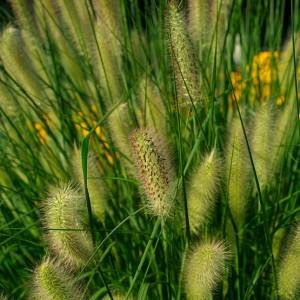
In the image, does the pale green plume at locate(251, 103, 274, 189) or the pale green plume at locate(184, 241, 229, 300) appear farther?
the pale green plume at locate(251, 103, 274, 189)

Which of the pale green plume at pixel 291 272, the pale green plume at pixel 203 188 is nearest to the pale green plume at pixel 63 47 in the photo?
the pale green plume at pixel 203 188

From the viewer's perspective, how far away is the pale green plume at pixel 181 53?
147cm

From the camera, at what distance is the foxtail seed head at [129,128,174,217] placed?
128 cm

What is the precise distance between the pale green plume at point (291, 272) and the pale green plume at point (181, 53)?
44cm

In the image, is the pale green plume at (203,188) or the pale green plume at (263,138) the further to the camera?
the pale green plume at (263,138)

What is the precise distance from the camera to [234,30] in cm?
246

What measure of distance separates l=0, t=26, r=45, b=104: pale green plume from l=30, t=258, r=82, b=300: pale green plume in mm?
907

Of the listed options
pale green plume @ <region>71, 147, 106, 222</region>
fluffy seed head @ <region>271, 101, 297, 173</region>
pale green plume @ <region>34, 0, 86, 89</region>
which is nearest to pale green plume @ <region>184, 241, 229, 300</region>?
pale green plume @ <region>71, 147, 106, 222</region>

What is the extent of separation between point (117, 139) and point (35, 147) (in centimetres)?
65

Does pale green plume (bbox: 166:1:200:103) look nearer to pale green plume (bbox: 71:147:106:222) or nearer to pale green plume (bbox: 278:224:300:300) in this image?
pale green plume (bbox: 71:147:106:222)

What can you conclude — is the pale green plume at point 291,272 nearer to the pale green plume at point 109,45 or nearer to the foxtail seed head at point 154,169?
the foxtail seed head at point 154,169

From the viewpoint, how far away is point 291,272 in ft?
4.95

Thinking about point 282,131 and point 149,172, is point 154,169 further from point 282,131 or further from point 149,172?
point 282,131

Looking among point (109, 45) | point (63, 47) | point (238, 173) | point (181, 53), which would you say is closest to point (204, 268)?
point (238, 173)
